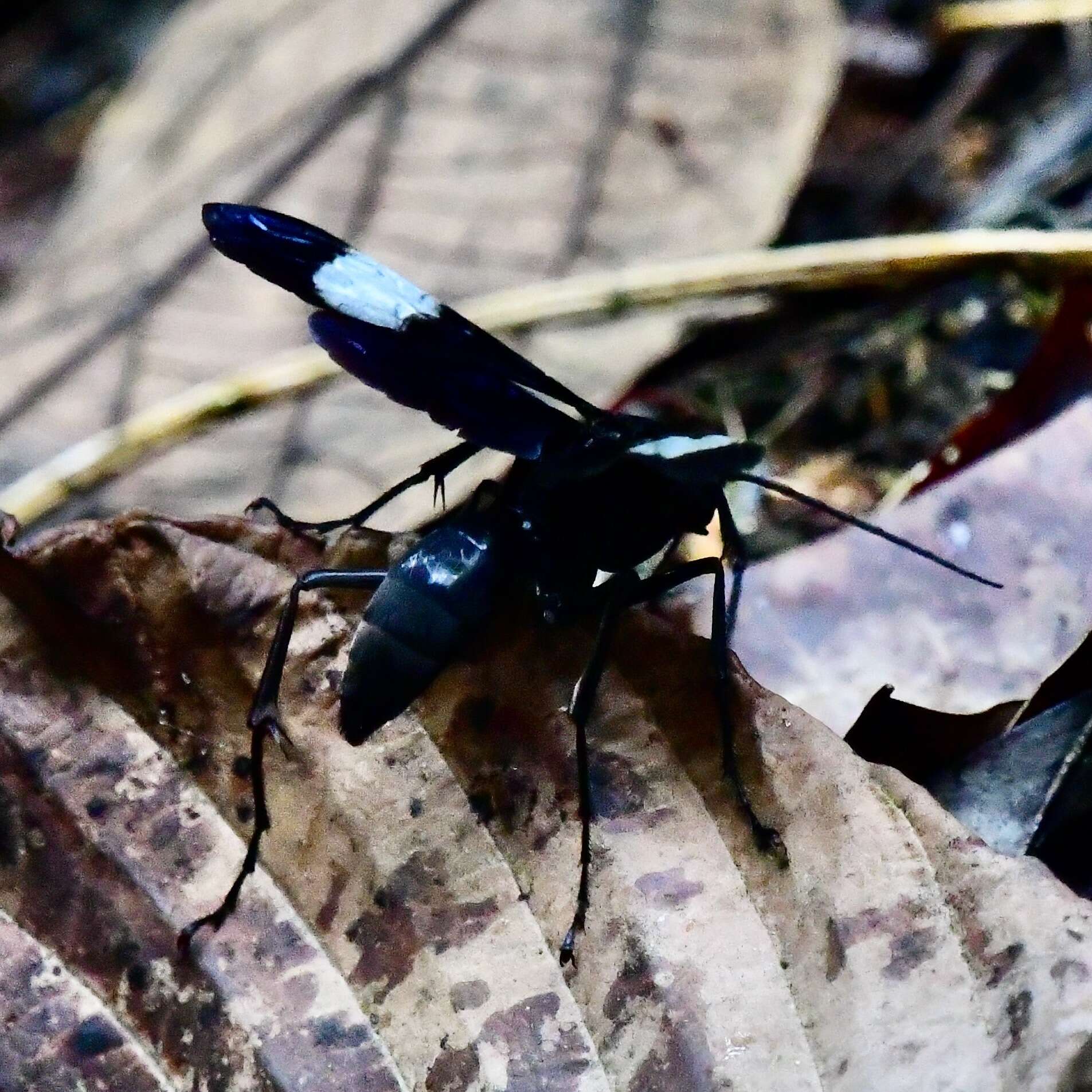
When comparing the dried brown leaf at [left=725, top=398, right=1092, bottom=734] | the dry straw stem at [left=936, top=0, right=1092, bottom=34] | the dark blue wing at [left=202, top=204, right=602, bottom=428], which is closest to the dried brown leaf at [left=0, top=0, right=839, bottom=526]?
the dry straw stem at [left=936, top=0, right=1092, bottom=34]

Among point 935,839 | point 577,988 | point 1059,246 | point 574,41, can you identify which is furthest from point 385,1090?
point 574,41

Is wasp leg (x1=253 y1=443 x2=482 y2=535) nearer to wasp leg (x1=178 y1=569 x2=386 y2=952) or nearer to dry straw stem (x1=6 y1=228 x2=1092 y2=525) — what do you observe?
wasp leg (x1=178 y1=569 x2=386 y2=952)

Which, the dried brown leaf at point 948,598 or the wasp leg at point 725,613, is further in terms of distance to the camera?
the dried brown leaf at point 948,598

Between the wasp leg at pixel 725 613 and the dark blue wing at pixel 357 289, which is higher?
the dark blue wing at pixel 357 289

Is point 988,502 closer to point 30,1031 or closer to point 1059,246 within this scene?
point 1059,246

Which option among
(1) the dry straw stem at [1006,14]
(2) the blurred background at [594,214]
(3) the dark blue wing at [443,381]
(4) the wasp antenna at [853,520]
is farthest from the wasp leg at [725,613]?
(1) the dry straw stem at [1006,14]

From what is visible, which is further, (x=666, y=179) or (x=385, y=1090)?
(x=666, y=179)

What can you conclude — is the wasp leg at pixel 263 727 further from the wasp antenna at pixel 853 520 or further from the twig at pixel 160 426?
the twig at pixel 160 426
